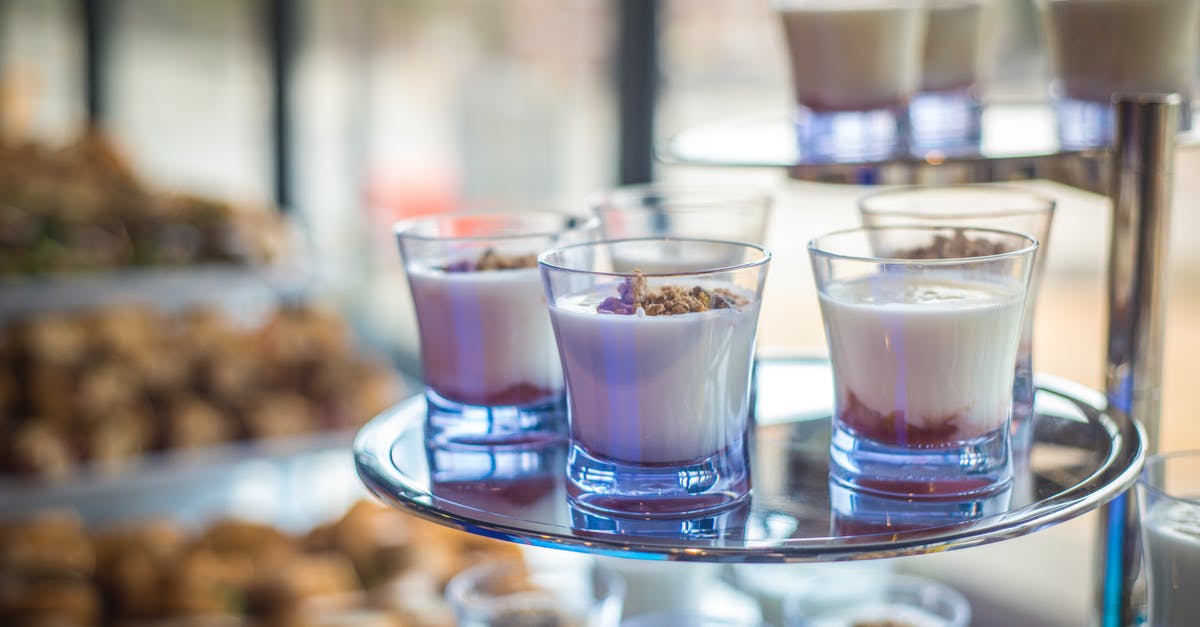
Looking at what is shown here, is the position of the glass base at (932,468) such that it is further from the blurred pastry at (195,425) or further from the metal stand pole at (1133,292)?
the blurred pastry at (195,425)

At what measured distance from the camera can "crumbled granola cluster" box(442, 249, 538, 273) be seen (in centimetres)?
67

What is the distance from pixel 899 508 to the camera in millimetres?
544

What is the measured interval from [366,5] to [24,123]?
3.49 feet

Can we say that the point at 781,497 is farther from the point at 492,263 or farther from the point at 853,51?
the point at 853,51

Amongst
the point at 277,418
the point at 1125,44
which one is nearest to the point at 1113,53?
the point at 1125,44

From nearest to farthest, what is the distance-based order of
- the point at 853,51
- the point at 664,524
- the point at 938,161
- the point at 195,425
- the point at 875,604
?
the point at 664,524 < the point at 938,161 < the point at 853,51 < the point at 875,604 < the point at 195,425

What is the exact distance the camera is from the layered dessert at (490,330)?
0.66 meters

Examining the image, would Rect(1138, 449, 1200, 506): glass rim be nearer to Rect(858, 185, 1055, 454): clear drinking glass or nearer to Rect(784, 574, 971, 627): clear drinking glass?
Rect(858, 185, 1055, 454): clear drinking glass

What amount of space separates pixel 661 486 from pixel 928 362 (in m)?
0.14

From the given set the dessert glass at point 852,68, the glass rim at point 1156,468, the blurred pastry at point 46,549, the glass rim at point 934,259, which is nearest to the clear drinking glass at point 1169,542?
the glass rim at point 1156,468

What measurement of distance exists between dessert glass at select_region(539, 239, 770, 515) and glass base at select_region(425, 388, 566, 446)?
0.10m

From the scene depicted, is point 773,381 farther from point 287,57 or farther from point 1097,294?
point 287,57

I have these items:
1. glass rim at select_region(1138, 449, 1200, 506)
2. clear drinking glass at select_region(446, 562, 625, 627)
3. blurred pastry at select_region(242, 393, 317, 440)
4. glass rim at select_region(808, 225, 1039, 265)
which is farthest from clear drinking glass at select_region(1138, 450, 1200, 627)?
blurred pastry at select_region(242, 393, 317, 440)

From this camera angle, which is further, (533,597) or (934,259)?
(533,597)
